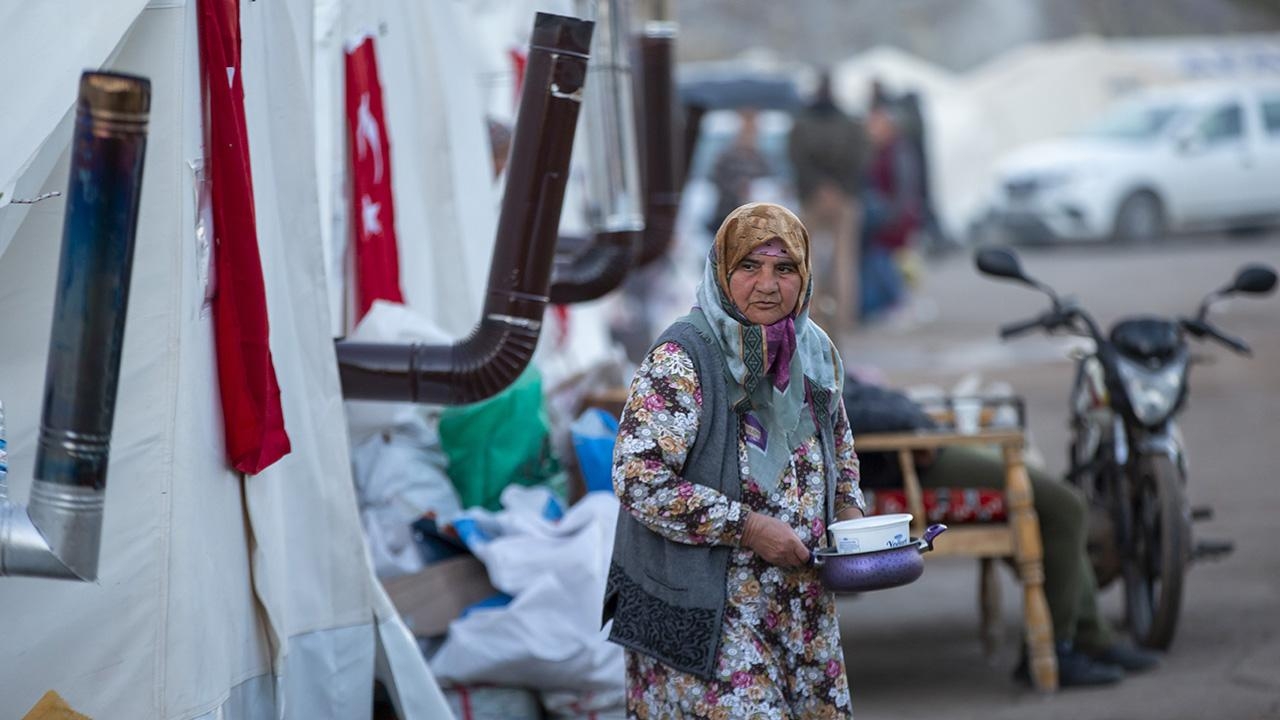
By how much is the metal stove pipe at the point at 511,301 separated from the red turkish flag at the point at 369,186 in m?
1.02

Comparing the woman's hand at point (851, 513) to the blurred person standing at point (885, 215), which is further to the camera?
the blurred person standing at point (885, 215)

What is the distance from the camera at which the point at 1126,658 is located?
5.79m

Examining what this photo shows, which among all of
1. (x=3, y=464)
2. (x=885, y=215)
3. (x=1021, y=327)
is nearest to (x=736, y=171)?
(x=885, y=215)

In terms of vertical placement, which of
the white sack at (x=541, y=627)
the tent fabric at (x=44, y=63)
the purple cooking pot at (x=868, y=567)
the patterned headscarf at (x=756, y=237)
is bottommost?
the white sack at (x=541, y=627)

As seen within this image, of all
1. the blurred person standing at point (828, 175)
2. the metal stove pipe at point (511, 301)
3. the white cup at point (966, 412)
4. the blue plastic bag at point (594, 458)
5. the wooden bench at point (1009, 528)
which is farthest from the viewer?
the blurred person standing at point (828, 175)

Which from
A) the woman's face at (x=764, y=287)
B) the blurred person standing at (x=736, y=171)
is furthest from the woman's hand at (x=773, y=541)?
the blurred person standing at (x=736, y=171)

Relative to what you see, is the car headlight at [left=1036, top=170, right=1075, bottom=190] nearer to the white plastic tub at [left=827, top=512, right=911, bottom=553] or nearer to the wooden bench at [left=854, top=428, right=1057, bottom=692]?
the wooden bench at [left=854, top=428, right=1057, bottom=692]

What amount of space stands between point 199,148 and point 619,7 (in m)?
3.23

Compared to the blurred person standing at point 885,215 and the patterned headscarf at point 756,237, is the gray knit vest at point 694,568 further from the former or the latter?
the blurred person standing at point 885,215

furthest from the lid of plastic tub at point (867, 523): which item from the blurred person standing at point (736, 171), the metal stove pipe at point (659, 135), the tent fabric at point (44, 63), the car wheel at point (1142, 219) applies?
the car wheel at point (1142, 219)

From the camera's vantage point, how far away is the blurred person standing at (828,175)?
50.2ft

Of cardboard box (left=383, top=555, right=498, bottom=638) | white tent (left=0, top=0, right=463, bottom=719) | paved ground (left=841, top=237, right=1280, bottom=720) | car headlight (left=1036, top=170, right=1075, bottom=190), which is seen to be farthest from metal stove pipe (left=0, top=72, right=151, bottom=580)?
car headlight (left=1036, top=170, right=1075, bottom=190)

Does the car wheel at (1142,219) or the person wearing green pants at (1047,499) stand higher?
the car wheel at (1142,219)

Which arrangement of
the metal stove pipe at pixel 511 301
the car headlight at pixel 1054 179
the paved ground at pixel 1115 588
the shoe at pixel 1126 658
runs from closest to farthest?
the metal stove pipe at pixel 511 301 → the paved ground at pixel 1115 588 → the shoe at pixel 1126 658 → the car headlight at pixel 1054 179
